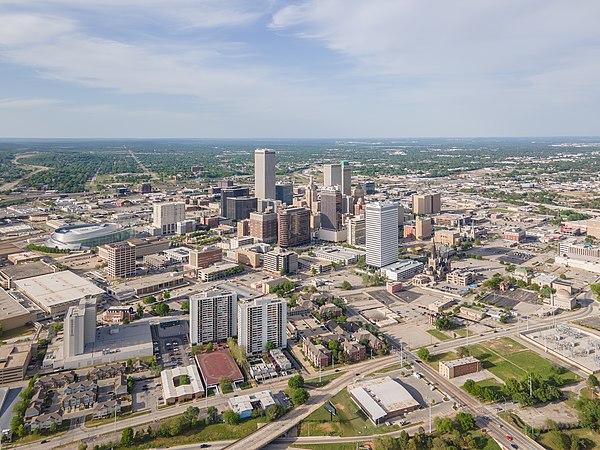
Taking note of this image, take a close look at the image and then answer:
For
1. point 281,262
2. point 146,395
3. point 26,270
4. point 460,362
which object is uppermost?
point 281,262

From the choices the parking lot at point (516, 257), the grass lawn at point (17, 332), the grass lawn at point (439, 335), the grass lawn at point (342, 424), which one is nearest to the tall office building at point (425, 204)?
the parking lot at point (516, 257)

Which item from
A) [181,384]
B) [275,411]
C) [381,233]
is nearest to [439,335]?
[275,411]

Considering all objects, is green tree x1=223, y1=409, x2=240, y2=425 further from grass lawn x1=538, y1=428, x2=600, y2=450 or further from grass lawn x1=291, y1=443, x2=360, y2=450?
grass lawn x1=538, y1=428, x2=600, y2=450

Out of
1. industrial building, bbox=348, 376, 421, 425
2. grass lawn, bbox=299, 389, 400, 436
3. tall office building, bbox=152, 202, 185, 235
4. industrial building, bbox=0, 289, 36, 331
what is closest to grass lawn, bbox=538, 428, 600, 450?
industrial building, bbox=348, 376, 421, 425

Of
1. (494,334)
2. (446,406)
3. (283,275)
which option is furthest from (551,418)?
(283,275)

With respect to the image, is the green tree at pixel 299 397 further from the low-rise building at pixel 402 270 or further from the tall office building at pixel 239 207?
the tall office building at pixel 239 207

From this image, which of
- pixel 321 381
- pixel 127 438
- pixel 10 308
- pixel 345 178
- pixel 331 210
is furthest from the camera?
pixel 345 178

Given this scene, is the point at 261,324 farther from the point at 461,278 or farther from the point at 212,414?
the point at 461,278
